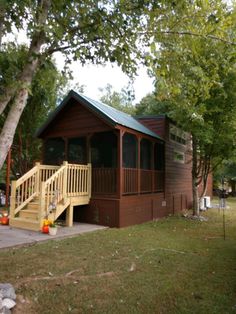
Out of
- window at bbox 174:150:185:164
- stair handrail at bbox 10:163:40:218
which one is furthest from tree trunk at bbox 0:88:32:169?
window at bbox 174:150:185:164

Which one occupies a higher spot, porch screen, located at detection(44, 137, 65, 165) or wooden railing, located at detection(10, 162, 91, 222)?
porch screen, located at detection(44, 137, 65, 165)

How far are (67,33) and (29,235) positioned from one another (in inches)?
203

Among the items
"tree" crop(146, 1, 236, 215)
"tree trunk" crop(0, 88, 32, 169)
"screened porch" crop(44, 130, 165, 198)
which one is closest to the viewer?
"tree trunk" crop(0, 88, 32, 169)

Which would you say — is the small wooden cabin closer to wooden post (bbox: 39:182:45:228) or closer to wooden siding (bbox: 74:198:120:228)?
wooden siding (bbox: 74:198:120:228)

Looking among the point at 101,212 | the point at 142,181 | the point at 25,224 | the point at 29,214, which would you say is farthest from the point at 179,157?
the point at 25,224

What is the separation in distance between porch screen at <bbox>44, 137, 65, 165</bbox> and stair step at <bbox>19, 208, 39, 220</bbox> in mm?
3850

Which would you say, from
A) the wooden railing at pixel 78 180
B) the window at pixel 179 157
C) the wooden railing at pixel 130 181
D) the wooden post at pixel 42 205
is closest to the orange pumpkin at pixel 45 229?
the wooden post at pixel 42 205

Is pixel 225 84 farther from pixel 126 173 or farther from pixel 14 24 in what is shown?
pixel 14 24

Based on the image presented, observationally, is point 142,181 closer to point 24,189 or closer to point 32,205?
point 32,205

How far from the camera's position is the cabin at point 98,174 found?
925cm

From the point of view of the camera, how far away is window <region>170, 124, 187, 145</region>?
14.7 metres

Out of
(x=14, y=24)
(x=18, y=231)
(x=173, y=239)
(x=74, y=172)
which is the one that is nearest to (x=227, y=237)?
(x=173, y=239)

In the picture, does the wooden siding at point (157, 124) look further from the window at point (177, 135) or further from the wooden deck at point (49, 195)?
the wooden deck at point (49, 195)

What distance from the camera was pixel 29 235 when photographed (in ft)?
25.6
